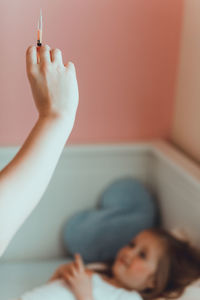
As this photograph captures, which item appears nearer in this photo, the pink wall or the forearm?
the forearm

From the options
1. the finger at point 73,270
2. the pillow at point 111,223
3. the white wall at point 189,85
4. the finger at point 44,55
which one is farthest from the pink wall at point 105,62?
the finger at point 44,55

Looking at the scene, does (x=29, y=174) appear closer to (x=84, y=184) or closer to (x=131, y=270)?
(x=131, y=270)

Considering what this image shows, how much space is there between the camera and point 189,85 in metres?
1.52

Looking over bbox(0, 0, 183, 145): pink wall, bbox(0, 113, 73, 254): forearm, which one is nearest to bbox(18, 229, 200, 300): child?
bbox(0, 0, 183, 145): pink wall

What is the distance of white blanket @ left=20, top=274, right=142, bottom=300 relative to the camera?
121 centimetres

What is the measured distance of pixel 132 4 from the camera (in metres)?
1.42

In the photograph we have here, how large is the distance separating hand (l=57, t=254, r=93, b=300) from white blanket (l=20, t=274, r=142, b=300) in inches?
0.6

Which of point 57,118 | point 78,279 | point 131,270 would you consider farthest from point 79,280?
point 57,118

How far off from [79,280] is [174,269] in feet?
0.88

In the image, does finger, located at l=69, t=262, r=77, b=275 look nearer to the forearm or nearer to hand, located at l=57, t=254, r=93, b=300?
hand, located at l=57, t=254, r=93, b=300

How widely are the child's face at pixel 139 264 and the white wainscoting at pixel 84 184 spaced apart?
0.21 metres

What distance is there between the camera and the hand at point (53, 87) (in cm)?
57

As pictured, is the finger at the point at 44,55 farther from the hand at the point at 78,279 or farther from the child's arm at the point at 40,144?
the hand at the point at 78,279

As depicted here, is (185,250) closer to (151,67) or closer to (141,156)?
(141,156)
